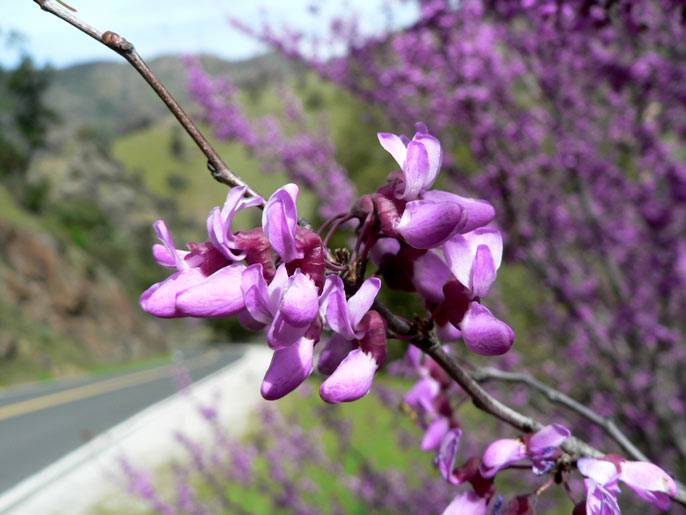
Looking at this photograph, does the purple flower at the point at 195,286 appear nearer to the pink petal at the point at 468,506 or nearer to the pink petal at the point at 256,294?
the pink petal at the point at 256,294

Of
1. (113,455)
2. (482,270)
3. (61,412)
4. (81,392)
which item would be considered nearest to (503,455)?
(482,270)

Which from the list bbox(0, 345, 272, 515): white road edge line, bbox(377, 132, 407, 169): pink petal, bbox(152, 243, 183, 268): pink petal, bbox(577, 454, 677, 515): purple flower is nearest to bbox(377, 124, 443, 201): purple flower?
bbox(377, 132, 407, 169): pink petal

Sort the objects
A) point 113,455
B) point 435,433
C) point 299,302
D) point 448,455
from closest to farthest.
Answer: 1. point 299,302
2. point 448,455
3. point 435,433
4. point 113,455

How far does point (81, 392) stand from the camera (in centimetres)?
1416

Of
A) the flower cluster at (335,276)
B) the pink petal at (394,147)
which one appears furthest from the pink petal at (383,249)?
the pink petal at (394,147)

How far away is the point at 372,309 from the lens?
854 millimetres

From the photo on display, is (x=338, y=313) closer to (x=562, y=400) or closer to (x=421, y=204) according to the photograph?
(x=421, y=204)

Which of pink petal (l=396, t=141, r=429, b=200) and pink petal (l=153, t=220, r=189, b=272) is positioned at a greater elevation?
pink petal (l=396, t=141, r=429, b=200)

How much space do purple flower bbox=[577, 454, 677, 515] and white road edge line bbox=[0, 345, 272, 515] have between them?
4581 millimetres

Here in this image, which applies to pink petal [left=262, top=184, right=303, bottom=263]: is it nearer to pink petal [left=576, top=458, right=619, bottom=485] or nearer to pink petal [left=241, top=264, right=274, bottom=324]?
pink petal [left=241, top=264, right=274, bottom=324]

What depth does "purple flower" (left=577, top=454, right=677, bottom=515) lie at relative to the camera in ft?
2.58

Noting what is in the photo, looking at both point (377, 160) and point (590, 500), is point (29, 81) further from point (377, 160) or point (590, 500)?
point (590, 500)

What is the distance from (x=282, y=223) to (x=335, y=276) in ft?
0.34

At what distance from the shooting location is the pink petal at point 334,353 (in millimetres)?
865
